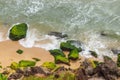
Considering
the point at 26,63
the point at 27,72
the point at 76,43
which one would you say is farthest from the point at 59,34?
the point at 27,72

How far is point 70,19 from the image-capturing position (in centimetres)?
3203

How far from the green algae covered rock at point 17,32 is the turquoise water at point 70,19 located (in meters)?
0.43

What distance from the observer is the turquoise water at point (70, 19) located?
96.1ft

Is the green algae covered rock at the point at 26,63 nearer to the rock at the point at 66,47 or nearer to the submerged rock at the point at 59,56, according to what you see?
the submerged rock at the point at 59,56

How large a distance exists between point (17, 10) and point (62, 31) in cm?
480

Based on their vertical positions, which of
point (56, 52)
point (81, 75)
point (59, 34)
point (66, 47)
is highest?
point (59, 34)

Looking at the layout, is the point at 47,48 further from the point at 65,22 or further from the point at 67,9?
the point at 67,9

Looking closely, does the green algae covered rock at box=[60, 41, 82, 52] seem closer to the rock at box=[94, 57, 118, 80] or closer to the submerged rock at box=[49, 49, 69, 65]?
the submerged rock at box=[49, 49, 69, 65]

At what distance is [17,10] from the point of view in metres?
32.8

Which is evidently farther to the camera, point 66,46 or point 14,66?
point 66,46

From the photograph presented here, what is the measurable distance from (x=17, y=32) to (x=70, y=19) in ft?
17.0

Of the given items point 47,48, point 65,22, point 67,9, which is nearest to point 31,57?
point 47,48

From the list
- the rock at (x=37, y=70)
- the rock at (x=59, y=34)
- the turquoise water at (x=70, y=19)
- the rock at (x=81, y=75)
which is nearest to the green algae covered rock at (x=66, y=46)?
the turquoise water at (x=70, y=19)

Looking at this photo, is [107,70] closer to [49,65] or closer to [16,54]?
[49,65]
